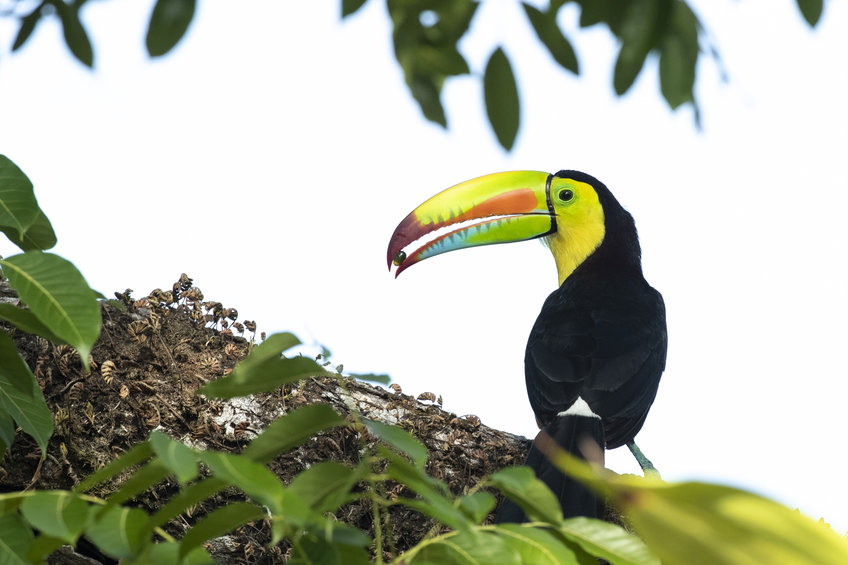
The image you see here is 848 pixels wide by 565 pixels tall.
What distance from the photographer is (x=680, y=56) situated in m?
2.48


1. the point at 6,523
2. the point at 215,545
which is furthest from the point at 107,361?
the point at 6,523

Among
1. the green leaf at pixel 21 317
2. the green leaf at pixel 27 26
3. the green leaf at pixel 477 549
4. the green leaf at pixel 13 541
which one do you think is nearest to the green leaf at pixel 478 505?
the green leaf at pixel 477 549

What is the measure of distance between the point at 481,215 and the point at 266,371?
4.41 metres

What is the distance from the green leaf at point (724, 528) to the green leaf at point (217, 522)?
2.59 feet

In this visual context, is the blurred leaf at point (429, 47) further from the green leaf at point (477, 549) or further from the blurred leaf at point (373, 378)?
the green leaf at point (477, 549)

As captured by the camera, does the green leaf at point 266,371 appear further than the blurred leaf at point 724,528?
Yes

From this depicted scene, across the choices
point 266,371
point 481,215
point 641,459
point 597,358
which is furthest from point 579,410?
point 266,371

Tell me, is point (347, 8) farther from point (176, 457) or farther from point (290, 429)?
point (176, 457)

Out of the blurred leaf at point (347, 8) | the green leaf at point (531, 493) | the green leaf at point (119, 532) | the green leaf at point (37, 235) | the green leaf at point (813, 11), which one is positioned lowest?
the green leaf at point (119, 532)

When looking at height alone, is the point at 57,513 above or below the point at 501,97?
below

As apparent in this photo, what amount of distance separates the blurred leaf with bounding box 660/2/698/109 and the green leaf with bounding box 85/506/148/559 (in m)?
1.87

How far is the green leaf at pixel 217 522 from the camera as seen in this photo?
1233 mm

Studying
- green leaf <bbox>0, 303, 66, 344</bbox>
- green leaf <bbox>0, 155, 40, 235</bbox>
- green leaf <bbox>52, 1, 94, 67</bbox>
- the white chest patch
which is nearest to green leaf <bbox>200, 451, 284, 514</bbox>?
green leaf <bbox>0, 303, 66, 344</bbox>

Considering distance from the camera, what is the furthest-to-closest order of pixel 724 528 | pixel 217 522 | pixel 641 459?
1. pixel 641 459
2. pixel 217 522
3. pixel 724 528
